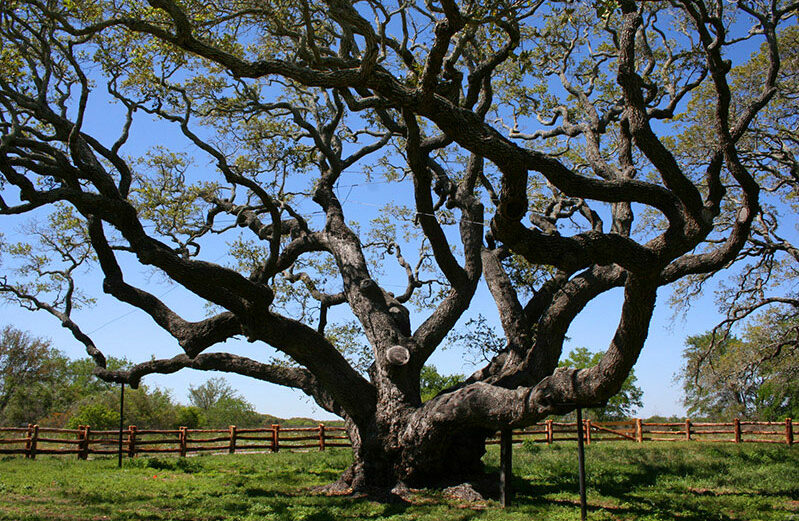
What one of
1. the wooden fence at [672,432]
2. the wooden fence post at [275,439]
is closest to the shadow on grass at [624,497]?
the wooden fence at [672,432]

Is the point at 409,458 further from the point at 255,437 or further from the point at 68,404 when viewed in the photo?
the point at 68,404

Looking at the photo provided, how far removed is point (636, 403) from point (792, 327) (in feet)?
119

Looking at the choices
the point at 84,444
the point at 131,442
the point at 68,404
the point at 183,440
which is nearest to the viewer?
the point at 84,444

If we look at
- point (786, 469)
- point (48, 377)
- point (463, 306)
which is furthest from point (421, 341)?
point (48, 377)

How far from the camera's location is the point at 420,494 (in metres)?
9.12

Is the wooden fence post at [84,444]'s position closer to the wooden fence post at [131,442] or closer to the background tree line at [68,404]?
the wooden fence post at [131,442]

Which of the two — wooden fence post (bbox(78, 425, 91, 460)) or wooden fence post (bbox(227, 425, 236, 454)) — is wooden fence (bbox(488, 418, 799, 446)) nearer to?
wooden fence post (bbox(227, 425, 236, 454))

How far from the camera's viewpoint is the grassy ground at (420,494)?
7.77 metres

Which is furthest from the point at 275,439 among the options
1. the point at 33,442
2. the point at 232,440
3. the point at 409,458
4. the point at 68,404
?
the point at 68,404

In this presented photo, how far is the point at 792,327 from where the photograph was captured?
→ 16.5 m

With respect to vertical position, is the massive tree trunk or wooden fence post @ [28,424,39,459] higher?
the massive tree trunk

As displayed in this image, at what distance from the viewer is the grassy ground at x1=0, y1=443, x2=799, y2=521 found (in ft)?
25.5

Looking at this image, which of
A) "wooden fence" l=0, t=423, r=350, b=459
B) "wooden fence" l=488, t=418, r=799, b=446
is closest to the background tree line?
"wooden fence" l=0, t=423, r=350, b=459

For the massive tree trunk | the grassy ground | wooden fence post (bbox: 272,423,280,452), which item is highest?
the massive tree trunk
